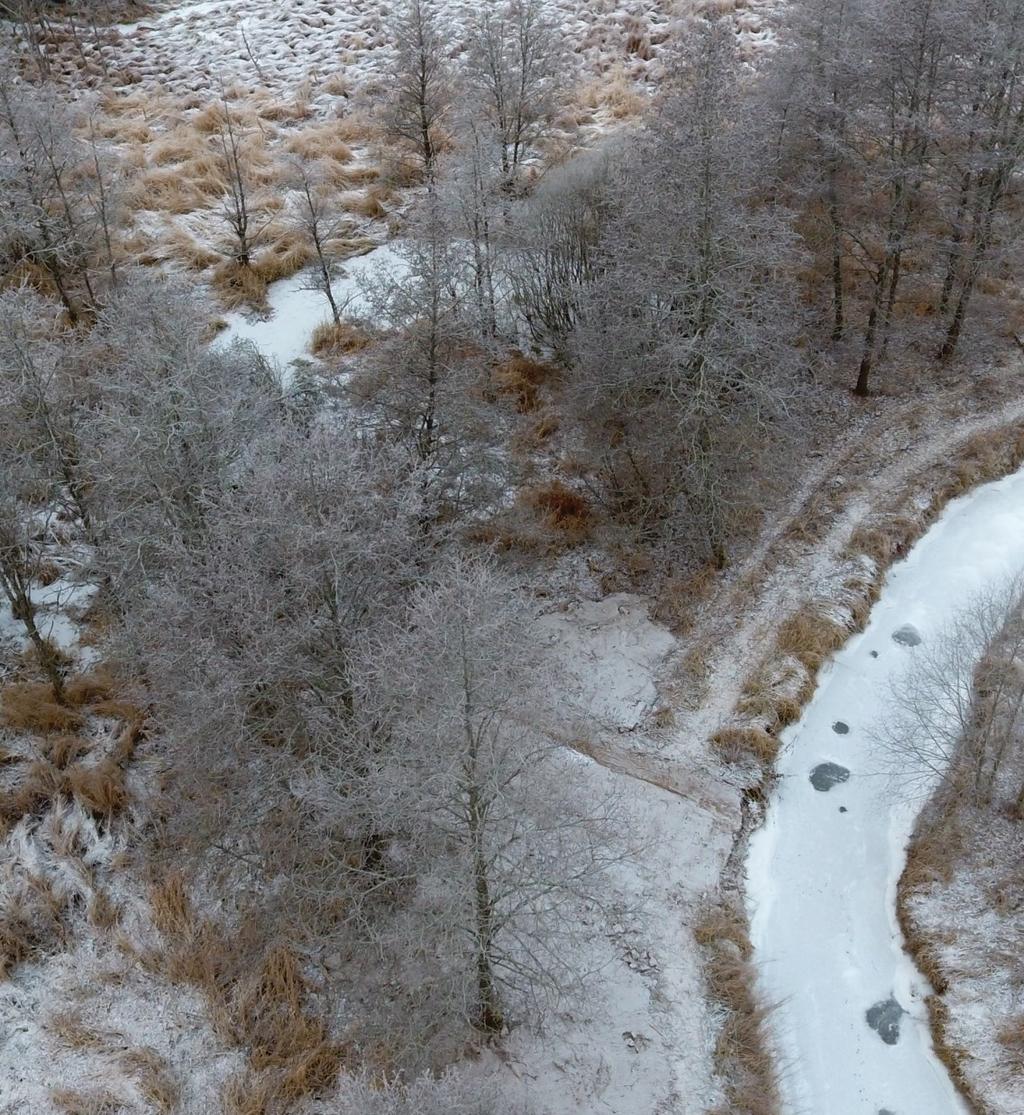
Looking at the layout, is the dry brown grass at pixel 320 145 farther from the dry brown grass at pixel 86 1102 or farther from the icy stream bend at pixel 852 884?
the dry brown grass at pixel 86 1102

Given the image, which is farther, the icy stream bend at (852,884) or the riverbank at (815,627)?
the riverbank at (815,627)

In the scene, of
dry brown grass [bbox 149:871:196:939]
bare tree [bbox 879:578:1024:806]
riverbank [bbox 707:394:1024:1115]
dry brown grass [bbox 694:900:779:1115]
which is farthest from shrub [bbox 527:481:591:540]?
dry brown grass [bbox 149:871:196:939]

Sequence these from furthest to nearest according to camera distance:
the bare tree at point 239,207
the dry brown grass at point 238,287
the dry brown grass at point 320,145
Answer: the dry brown grass at point 320,145 < the bare tree at point 239,207 < the dry brown grass at point 238,287

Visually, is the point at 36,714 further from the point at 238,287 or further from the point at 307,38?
the point at 307,38

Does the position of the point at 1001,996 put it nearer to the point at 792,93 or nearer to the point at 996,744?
the point at 996,744

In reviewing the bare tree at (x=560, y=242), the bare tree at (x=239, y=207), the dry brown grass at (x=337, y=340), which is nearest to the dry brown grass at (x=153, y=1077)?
the dry brown grass at (x=337, y=340)

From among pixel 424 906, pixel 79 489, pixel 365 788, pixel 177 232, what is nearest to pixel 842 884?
pixel 424 906
